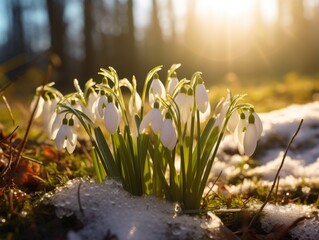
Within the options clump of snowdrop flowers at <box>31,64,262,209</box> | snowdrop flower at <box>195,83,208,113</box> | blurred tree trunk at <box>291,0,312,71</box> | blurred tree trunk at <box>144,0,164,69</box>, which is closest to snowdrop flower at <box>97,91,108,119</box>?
clump of snowdrop flowers at <box>31,64,262,209</box>

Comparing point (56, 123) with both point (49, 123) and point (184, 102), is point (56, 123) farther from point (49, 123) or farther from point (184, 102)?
point (184, 102)

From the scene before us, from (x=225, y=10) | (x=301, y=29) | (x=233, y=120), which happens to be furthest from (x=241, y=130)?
(x=225, y=10)

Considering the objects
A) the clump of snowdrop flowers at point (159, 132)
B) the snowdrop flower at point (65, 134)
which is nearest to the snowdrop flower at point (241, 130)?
the clump of snowdrop flowers at point (159, 132)

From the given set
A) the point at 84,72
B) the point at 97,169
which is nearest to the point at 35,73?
the point at 84,72

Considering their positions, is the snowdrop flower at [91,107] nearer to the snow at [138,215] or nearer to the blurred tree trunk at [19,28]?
the snow at [138,215]

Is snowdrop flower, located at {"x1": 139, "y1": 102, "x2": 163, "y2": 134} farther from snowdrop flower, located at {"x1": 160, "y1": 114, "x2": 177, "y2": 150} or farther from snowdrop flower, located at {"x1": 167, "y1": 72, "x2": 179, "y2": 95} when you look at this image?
snowdrop flower, located at {"x1": 167, "y1": 72, "x2": 179, "y2": 95}

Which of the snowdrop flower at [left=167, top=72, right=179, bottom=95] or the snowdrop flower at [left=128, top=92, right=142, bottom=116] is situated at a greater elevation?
the snowdrop flower at [left=167, top=72, right=179, bottom=95]

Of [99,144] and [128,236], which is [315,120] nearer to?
[99,144]
